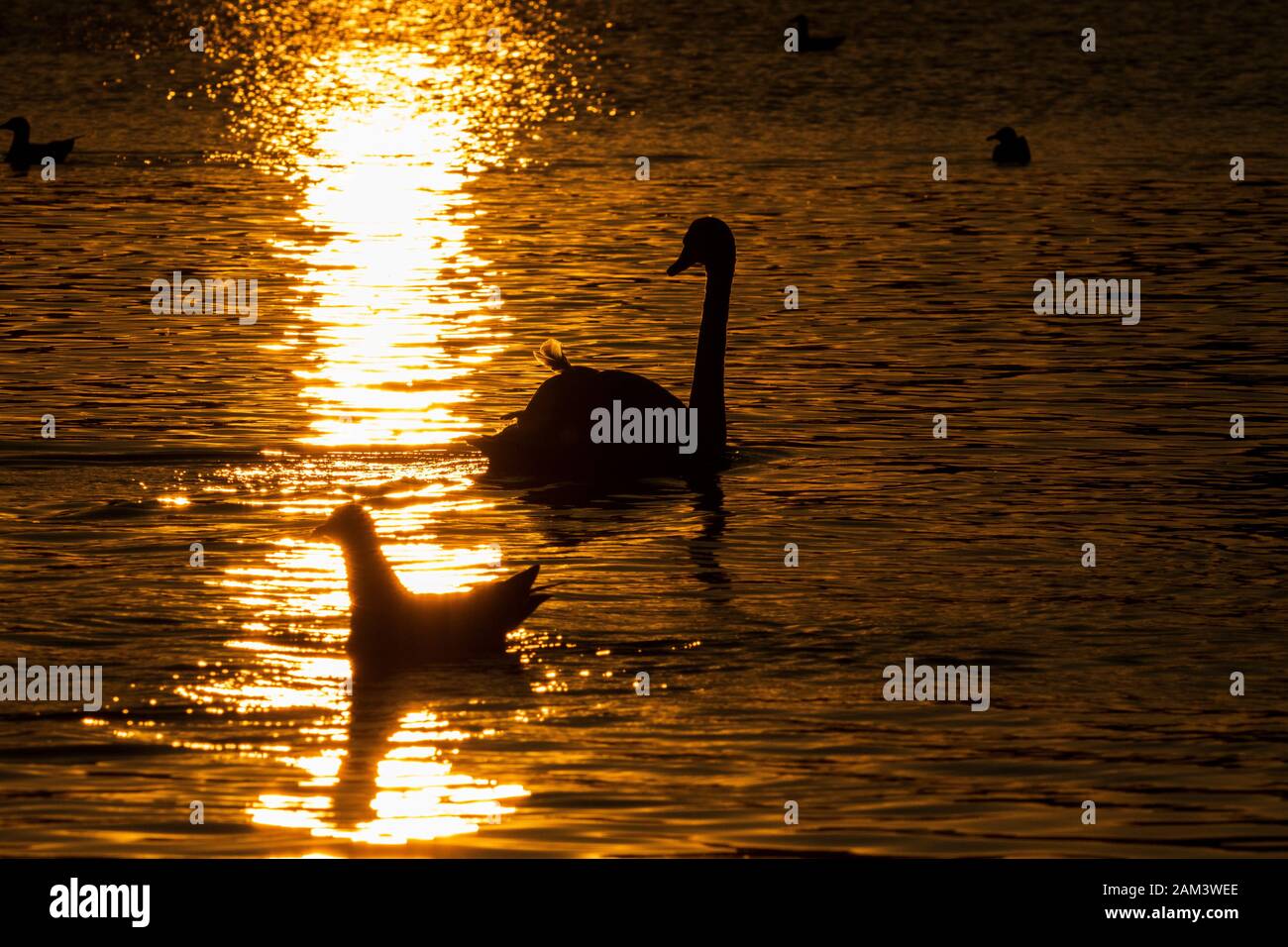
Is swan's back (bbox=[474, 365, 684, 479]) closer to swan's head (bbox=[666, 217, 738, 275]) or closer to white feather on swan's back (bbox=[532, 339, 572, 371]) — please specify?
white feather on swan's back (bbox=[532, 339, 572, 371])

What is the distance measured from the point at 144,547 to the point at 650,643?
12.4 feet

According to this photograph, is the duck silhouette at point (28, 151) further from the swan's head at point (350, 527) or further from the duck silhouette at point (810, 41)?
the swan's head at point (350, 527)

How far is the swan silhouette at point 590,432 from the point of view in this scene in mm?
16234

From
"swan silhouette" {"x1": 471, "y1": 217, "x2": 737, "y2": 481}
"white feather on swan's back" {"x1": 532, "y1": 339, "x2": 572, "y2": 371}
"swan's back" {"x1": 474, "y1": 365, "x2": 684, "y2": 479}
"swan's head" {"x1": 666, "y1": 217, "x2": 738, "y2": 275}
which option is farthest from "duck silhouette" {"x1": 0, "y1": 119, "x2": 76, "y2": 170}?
"white feather on swan's back" {"x1": 532, "y1": 339, "x2": 572, "y2": 371}

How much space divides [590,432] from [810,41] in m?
43.7

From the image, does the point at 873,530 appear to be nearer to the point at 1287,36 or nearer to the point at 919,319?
the point at 919,319

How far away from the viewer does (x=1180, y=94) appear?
49469 millimetres

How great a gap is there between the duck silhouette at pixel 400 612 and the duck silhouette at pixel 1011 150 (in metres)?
28.4

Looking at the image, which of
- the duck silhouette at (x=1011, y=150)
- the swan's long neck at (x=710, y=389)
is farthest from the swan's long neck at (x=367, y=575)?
the duck silhouette at (x=1011, y=150)

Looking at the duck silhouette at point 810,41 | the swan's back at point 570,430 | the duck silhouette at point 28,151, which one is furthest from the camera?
the duck silhouette at point 810,41

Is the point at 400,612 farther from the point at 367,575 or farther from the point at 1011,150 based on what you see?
the point at 1011,150

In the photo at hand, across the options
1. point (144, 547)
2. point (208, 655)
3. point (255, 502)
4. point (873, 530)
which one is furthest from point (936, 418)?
point (208, 655)

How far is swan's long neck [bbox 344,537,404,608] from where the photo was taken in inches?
454

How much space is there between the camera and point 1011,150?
128 feet
